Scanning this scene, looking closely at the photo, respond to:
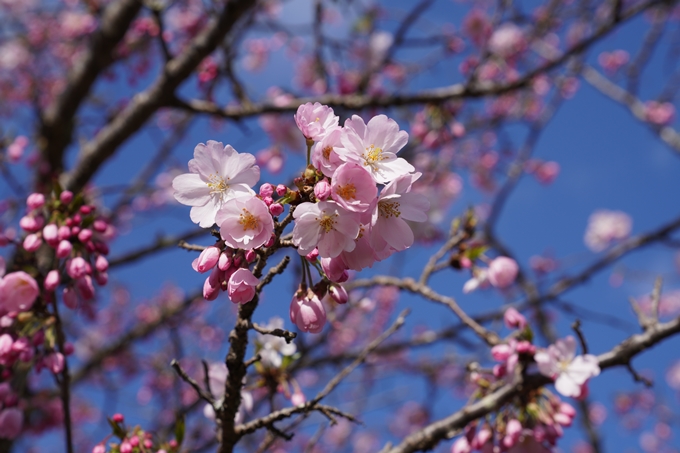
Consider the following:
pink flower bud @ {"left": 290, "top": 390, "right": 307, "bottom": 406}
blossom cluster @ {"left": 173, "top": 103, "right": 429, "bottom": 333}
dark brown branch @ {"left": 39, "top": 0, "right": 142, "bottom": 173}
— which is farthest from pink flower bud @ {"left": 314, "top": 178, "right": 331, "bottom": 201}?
dark brown branch @ {"left": 39, "top": 0, "right": 142, "bottom": 173}

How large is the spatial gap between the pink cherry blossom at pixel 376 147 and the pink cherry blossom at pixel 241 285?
0.35m

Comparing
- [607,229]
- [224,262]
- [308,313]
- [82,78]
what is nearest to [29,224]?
[224,262]

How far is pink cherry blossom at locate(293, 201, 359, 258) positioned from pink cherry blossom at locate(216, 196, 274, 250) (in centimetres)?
7

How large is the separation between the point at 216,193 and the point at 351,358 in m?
2.86

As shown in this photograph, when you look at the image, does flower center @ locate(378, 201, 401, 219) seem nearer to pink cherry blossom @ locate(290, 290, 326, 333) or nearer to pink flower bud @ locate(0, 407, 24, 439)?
pink cherry blossom @ locate(290, 290, 326, 333)

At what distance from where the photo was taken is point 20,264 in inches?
82.2

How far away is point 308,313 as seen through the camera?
1268 millimetres

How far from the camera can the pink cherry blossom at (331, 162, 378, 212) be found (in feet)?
3.57

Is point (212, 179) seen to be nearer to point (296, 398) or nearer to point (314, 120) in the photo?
point (314, 120)

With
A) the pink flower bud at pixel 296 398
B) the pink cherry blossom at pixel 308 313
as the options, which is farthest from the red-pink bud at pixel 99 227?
the pink cherry blossom at pixel 308 313

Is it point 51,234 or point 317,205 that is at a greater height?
point 317,205

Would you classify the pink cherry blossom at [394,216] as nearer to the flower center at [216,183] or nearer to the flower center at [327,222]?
the flower center at [327,222]

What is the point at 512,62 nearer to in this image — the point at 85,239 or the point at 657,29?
the point at 657,29

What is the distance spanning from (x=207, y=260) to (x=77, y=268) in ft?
3.06
